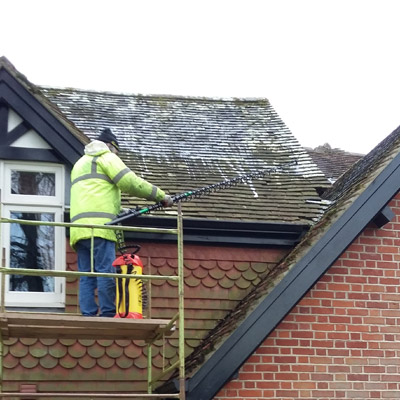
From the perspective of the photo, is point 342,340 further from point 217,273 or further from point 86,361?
point 86,361

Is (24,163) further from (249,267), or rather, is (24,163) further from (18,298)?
(249,267)

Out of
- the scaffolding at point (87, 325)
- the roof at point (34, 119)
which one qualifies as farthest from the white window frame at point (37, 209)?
the scaffolding at point (87, 325)

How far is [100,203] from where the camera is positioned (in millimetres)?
8141

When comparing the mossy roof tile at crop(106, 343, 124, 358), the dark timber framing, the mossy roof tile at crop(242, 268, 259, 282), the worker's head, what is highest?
the dark timber framing

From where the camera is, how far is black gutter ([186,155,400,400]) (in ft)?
25.7

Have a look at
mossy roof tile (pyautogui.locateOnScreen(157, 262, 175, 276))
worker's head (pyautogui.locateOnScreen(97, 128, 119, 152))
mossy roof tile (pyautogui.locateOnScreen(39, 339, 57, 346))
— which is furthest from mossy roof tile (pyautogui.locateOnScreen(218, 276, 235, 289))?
worker's head (pyautogui.locateOnScreen(97, 128, 119, 152))

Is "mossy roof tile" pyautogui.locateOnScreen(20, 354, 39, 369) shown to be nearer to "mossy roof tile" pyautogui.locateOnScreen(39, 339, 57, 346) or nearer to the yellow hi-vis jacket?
"mossy roof tile" pyautogui.locateOnScreen(39, 339, 57, 346)

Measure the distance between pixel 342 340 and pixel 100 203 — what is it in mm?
2783

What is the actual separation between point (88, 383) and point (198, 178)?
9.60 feet

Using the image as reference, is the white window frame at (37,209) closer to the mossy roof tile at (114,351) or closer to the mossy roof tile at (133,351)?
the mossy roof tile at (114,351)

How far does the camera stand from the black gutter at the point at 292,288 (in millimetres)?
7832

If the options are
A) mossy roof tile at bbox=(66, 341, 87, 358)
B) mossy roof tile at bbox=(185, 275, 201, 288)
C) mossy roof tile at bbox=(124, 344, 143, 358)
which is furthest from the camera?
mossy roof tile at bbox=(185, 275, 201, 288)

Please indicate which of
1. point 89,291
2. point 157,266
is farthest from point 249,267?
point 89,291

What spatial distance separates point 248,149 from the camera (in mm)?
11609
